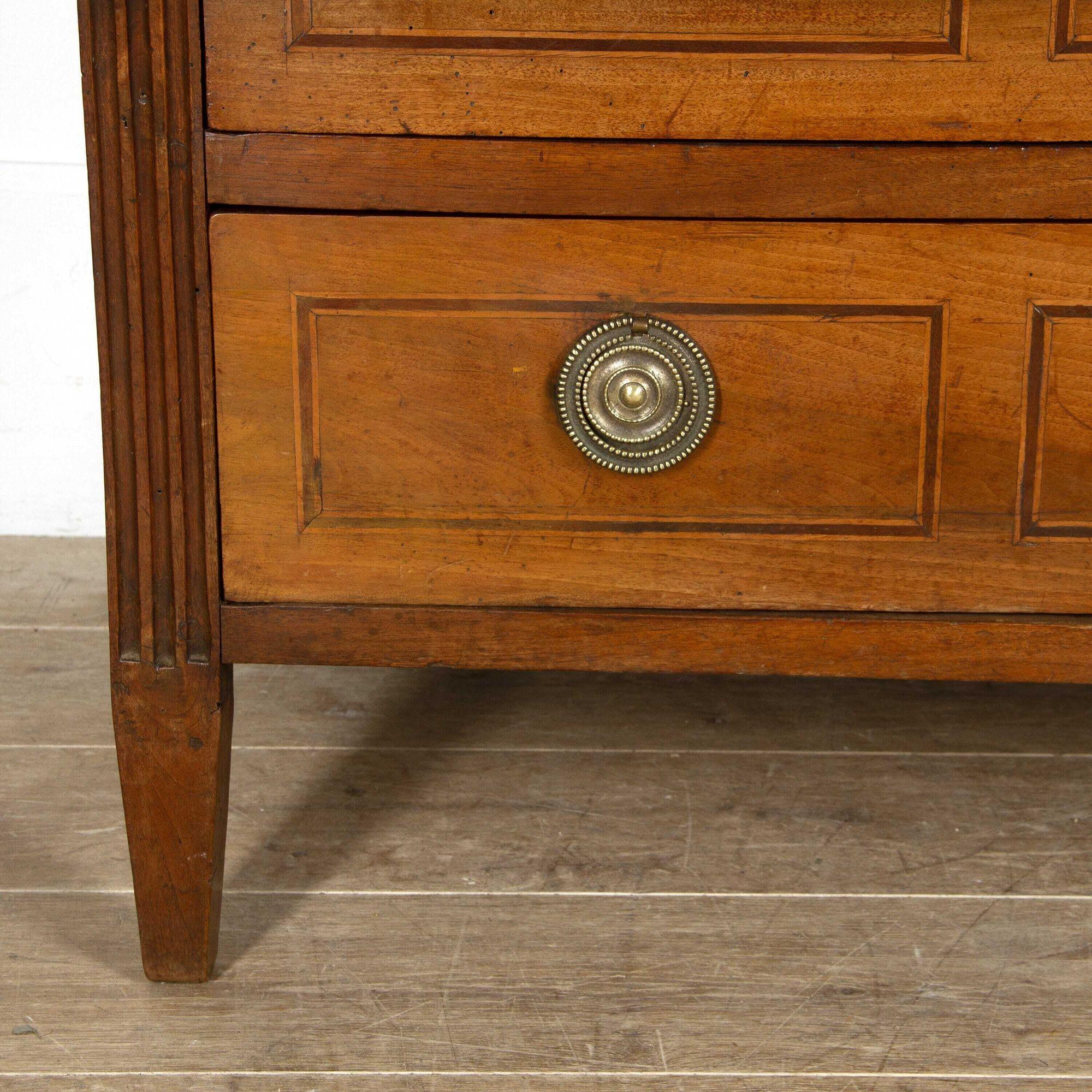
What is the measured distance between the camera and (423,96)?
718mm

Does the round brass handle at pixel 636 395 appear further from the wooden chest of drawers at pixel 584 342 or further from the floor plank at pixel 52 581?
the floor plank at pixel 52 581

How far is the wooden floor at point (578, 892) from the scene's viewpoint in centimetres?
77

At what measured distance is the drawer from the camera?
734mm

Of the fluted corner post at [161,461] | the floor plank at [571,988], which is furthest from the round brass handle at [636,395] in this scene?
the floor plank at [571,988]

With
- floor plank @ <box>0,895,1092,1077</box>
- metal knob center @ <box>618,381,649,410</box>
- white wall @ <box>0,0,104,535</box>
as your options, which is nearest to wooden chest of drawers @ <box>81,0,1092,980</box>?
metal knob center @ <box>618,381,649,410</box>

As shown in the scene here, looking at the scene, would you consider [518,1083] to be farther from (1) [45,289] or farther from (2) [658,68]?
(1) [45,289]

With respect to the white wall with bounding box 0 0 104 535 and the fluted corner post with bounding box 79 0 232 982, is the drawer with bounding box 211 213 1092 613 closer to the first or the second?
the fluted corner post with bounding box 79 0 232 982

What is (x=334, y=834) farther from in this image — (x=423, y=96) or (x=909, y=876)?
(x=423, y=96)

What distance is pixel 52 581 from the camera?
1671 mm

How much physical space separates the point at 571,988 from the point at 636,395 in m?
0.39

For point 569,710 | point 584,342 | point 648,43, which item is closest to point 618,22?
point 648,43

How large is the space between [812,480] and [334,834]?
51cm

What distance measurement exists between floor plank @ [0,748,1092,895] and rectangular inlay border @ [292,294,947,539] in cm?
33

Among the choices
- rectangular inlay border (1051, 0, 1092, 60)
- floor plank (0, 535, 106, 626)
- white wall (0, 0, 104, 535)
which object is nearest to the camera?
rectangular inlay border (1051, 0, 1092, 60)
